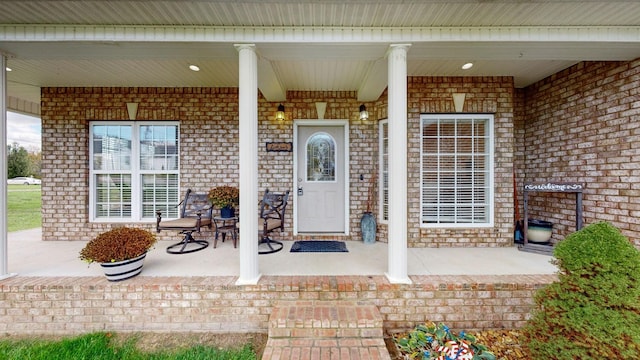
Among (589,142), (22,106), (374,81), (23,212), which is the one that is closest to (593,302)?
(589,142)

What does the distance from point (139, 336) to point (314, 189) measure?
2.77 meters

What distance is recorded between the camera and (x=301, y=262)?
10.1 feet

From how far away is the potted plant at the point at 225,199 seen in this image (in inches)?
140

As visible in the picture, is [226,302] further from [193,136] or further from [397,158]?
[193,136]

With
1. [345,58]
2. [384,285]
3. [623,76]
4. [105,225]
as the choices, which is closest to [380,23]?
[345,58]

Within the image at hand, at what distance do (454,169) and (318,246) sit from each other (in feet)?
7.72

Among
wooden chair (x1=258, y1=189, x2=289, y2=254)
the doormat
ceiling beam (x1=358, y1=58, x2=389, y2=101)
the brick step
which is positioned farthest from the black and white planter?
ceiling beam (x1=358, y1=58, x2=389, y2=101)

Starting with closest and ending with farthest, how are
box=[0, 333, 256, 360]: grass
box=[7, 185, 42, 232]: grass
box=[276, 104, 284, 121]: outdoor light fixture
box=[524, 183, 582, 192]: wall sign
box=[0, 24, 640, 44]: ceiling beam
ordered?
box=[0, 333, 256, 360]: grass → box=[0, 24, 640, 44]: ceiling beam → box=[524, 183, 582, 192]: wall sign → box=[276, 104, 284, 121]: outdoor light fixture → box=[7, 185, 42, 232]: grass

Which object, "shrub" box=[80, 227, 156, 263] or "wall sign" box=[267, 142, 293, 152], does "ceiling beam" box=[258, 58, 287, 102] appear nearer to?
"wall sign" box=[267, 142, 293, 152]

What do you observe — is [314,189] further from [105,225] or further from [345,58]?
[105,225]

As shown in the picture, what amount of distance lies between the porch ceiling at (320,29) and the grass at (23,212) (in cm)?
467

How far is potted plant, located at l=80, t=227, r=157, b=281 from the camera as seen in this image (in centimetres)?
247

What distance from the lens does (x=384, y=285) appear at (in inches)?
97.3

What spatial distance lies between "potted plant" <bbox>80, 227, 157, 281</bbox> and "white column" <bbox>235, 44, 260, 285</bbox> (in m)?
1.06
